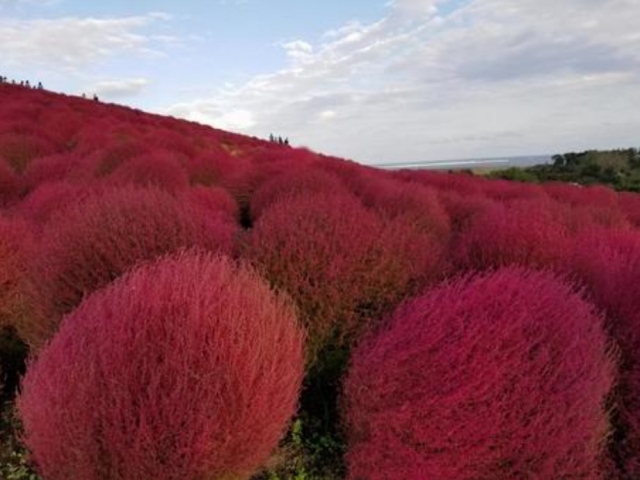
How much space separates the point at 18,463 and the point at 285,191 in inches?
234

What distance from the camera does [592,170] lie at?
1663 inches

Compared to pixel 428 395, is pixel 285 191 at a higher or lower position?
higher

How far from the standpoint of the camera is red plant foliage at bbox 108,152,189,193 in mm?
8750

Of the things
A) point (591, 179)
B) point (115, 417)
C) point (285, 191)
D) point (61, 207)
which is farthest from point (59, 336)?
point (591, 179)

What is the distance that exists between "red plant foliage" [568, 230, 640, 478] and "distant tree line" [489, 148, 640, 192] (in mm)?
29412

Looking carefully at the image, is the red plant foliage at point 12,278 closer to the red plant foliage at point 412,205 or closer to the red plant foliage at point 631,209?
the red plant foliage at point 412,205

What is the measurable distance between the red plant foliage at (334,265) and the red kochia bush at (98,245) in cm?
67

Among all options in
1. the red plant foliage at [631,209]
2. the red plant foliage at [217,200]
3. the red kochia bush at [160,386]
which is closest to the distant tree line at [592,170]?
the red plant foliage at [631,209]

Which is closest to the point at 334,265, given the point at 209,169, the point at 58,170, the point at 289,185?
the point at 289,185

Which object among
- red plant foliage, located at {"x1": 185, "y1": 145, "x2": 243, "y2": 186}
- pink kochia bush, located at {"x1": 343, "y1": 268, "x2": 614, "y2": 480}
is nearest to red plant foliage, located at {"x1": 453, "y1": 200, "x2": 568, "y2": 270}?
pink kochia bush, located at {"x1": 343, "y1": 268, "x2": 614, "y2": 480}

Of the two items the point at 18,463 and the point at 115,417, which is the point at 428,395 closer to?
the point at 115,417

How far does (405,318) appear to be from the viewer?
3928 mm

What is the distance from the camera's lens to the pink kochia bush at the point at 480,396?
347 centimetres

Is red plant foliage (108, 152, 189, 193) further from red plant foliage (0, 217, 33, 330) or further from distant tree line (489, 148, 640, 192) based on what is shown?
distant tree line (489, 148, 640, 192)
